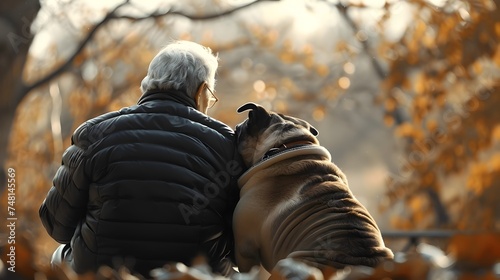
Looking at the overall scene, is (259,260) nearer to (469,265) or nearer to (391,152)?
(469,265)

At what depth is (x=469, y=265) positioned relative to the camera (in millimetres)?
1371

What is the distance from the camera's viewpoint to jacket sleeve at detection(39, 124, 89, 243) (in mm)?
4211

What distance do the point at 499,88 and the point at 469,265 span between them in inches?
450

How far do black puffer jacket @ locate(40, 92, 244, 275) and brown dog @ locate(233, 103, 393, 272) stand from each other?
184 mm

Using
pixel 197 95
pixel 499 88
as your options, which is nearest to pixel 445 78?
pixel 499 88

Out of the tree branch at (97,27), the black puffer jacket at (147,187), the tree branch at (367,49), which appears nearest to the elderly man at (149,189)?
the black puffer jacket at (147,187)

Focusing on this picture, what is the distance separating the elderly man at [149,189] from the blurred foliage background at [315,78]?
528 cm

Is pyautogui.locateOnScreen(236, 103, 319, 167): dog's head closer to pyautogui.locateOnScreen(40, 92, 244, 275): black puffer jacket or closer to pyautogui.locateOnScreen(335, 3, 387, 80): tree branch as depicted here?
pyautogui.locateOnScreen(40, 92, 244, 275): black puffer jacket

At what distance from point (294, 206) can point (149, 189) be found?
0.68 m

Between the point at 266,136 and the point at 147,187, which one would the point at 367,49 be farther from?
the point at 147,187

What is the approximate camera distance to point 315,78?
688 inches

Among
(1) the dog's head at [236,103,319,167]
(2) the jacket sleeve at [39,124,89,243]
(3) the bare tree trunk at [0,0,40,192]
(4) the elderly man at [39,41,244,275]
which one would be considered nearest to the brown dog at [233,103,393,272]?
(1) the dog's head at [236,103,319,167]

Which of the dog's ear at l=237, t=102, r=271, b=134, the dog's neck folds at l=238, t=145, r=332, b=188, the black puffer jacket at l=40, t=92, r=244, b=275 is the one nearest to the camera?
the black puffer jacket at l=40, t=92, r=244, b=275

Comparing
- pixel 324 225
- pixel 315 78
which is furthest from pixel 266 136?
pixel 315 78
